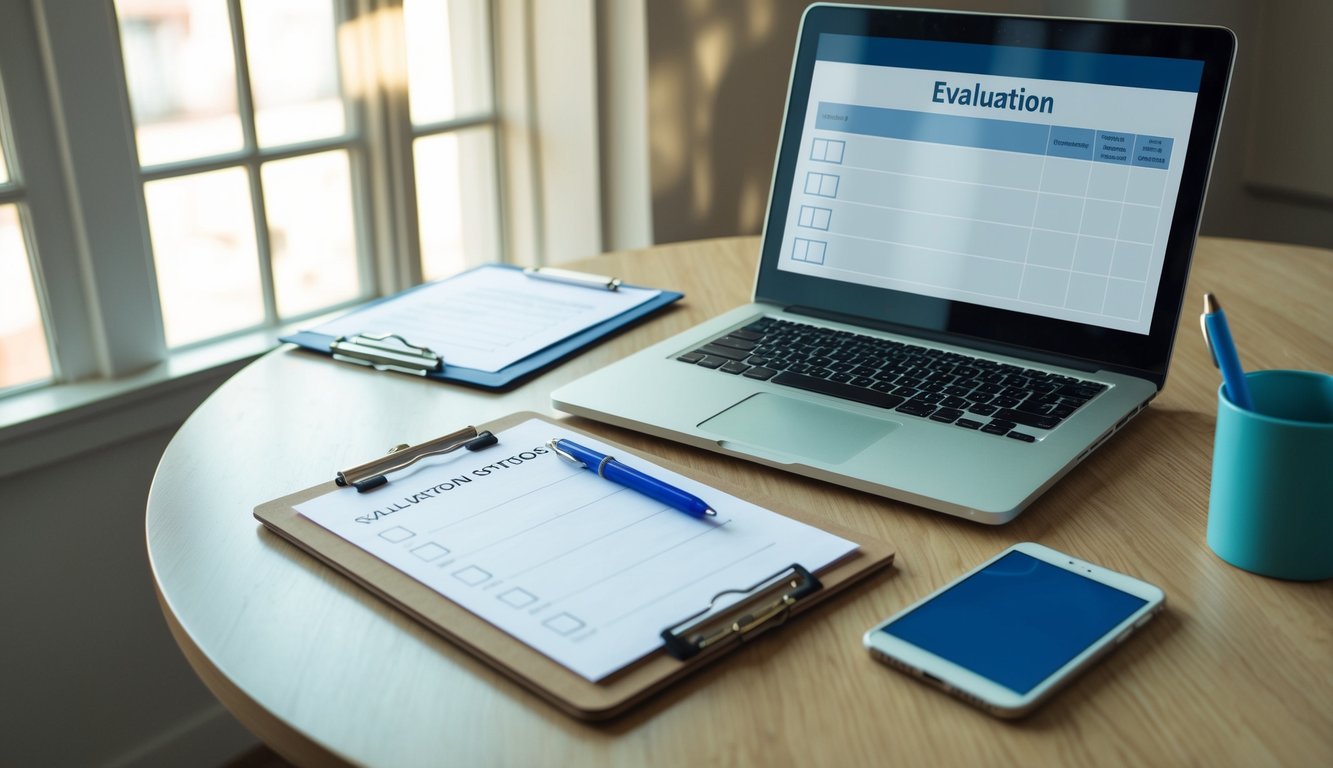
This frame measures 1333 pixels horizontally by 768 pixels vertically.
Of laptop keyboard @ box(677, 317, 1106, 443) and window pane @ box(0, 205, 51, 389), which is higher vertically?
laptop keyboard @ box(677, 317, 1106, 443)

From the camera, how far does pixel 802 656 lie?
1.78 ft

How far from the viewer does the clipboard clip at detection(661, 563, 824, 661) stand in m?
0.53

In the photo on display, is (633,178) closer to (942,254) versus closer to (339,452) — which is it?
(942,254)

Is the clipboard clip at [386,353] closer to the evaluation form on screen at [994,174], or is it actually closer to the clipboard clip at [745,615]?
the evaluation form on screen at [994,174]

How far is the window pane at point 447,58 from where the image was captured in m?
1.81

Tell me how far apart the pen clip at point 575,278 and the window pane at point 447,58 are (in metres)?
0.74

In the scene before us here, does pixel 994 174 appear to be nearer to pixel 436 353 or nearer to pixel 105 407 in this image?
pixel 436 353

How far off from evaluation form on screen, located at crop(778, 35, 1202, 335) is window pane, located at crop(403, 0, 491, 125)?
1.01 meters

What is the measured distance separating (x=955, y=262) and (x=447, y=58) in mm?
1234

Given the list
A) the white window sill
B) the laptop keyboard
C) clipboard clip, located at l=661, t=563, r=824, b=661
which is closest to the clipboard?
the laptop keyboard

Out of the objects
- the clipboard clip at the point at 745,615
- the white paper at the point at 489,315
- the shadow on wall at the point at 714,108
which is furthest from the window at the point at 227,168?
the clipboard clip at the point at 745,615

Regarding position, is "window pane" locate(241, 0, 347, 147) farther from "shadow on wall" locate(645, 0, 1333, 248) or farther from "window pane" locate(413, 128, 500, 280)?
"shadow on wall" locate(645, 0, 1333, 248)

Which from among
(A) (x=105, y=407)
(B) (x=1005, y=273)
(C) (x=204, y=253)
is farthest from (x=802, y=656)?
(C) (x=204, y=253)

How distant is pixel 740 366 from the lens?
88 cm
